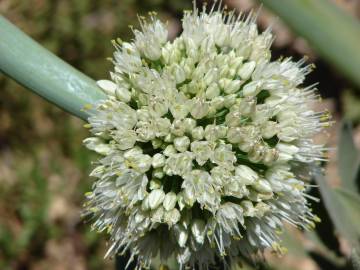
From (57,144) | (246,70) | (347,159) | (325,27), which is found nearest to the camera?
(246,70)

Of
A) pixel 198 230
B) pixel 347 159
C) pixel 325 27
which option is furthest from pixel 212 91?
pixel 347 159

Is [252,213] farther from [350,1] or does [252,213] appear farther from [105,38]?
[350,1]

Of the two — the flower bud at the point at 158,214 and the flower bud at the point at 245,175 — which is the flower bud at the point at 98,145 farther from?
the flower bud at the point at 245,175

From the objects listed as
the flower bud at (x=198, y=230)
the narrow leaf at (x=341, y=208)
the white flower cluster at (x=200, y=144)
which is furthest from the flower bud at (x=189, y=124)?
the narrow leaf at (x=341, y=208)

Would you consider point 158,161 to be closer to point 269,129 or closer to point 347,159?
point 269,129

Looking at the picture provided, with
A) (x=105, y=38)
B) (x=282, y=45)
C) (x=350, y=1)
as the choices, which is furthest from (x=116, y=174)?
(x=350, y=1)
